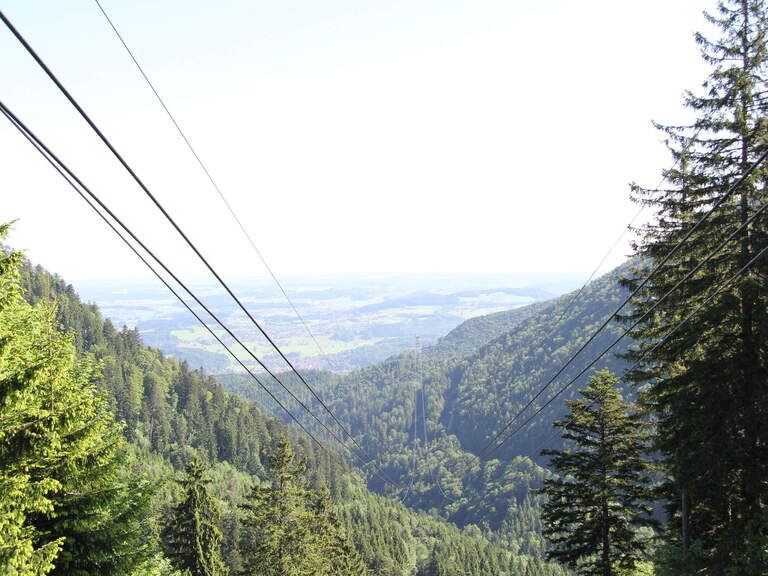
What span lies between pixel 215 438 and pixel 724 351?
129 meters

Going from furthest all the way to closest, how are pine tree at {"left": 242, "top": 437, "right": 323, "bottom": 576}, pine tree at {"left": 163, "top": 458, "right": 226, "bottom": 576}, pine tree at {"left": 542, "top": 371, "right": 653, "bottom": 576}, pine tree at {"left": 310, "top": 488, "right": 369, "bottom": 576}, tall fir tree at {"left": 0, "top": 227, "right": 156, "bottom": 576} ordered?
pine tree at {"left": 163, "top": 458, "right": 226, "bottom": 576}
pine tree at {"left": 310, "top": 488, "right": 369, "bottom": 576}
pine tree at {"left": 242, "top": 437, "right": 323, "bottom": 576}
pine tree at {"left": 542, "top": 371, "right": 653, "bottom": 576}
tall fir tree at {"left": 0, "top": 227, "right": 156, "bottom": 576}

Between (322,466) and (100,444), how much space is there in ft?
440

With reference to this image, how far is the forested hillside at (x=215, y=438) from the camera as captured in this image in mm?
106125

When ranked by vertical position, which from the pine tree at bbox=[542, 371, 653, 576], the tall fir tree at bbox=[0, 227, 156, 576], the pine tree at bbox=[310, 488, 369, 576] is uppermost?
the tall fir tree at bbox=[0, 227, 156, 576]

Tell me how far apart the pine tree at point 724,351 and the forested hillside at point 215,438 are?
90681 mm

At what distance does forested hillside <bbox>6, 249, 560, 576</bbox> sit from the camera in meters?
106

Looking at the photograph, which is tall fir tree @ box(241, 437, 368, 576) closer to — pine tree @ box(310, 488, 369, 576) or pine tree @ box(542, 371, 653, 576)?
pine tree @ box(310, 488, 369, 576)

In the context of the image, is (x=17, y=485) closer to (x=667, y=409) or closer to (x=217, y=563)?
(x=667, y=409)

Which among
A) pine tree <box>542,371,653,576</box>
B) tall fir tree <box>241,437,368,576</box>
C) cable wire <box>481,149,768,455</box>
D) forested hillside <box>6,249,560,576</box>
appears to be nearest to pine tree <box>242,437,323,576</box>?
tall fir tree <box>241,437,368,576</box>

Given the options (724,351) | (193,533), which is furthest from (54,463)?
(193,533)

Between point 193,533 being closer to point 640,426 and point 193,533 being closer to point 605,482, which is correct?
point 605,482

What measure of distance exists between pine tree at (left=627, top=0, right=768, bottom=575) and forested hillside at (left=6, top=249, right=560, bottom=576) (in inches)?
3570

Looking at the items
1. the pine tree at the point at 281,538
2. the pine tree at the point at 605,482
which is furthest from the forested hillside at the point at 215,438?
the pine tree at the point at 605,482

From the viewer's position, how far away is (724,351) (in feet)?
41.9
